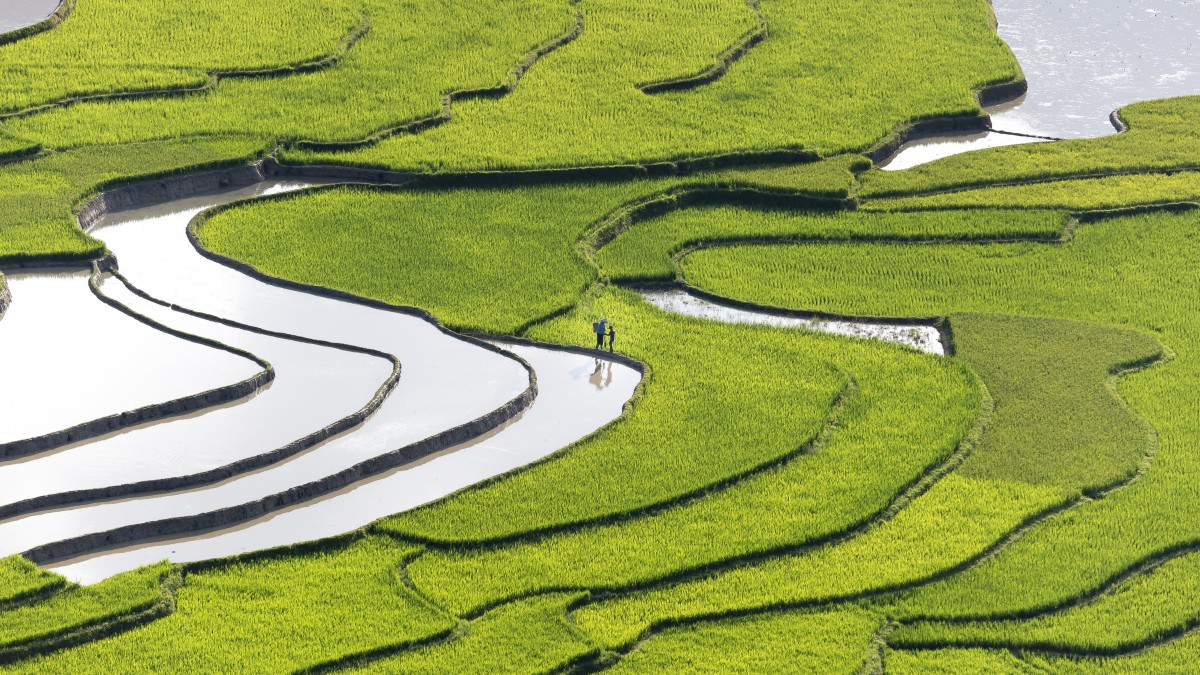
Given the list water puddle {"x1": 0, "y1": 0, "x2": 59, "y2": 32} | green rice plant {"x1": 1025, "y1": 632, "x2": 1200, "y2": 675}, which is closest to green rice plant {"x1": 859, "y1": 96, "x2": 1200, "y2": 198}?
green rice plant {"x1": 1025, "y1": 632, "x2": 1200, "y2": 675}

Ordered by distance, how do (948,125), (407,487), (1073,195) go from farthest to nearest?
1. (948,125)
2. (1073,195)
3. (407,487)

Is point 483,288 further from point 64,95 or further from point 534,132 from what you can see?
point 64,95

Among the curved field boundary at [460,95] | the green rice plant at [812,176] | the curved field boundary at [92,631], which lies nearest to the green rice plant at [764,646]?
the curved field boundary at [92,631]

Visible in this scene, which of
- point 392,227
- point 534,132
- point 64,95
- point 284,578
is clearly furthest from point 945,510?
point 64,95

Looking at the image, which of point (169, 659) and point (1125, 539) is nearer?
point (169, 659)

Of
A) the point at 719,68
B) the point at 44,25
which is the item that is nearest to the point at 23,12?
the point at 44,25

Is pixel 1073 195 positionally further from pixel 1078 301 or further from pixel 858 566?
pixel 858 566

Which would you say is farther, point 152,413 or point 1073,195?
point 1073,195
